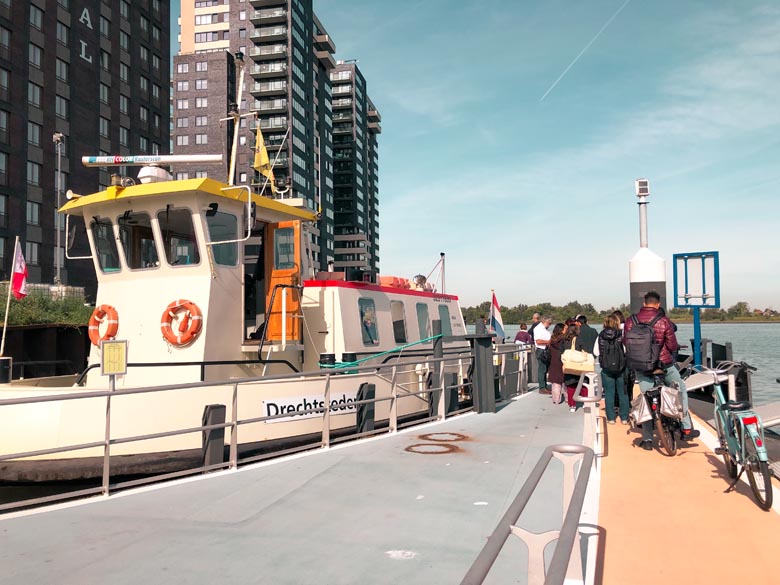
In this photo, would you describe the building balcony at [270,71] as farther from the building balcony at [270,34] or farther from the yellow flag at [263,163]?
the yellow flag at [263,163]

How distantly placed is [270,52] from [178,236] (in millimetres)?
74846

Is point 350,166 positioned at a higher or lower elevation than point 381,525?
higher

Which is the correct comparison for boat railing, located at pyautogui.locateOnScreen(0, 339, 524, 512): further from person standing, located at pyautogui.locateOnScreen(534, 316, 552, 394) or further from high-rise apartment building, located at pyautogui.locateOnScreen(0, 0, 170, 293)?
high-rise apartment building, located at pyautogui.locateOnScreen(0, 0, 170, 293)

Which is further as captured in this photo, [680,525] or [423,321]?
[423,321]

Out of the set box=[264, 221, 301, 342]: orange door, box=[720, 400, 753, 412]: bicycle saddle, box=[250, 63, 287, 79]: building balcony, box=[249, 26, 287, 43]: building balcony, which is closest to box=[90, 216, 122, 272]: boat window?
box=[264, 221, 301, 342]: orange door

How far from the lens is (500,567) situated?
386cm

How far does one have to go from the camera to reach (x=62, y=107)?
45656 mm

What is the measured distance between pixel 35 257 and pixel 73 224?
3817cm

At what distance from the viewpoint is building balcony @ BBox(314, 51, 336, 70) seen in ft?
283

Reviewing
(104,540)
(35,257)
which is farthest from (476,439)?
(35,257)

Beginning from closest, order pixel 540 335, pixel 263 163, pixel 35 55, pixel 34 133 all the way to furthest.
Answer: pixel 263 163, pixel 540 335, pixel 34 133, pixel 35 55

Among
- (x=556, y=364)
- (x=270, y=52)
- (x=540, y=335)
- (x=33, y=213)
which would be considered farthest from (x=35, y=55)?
(x=556, y=364)

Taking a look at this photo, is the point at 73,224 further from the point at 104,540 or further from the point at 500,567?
the point at 500,567

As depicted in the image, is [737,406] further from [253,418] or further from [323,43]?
[323,43]
